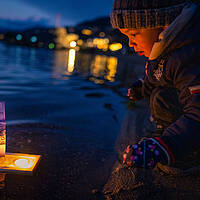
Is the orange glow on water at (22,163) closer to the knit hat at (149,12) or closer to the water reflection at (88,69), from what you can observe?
the knit hat at (149,12)

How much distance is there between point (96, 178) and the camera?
146 centimetres

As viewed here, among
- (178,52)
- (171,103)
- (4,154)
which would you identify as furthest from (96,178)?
(178,52)

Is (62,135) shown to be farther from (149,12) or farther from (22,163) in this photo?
(149,12)

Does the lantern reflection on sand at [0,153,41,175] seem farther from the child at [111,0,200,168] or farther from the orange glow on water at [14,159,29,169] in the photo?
the child at [111,0,200,168]

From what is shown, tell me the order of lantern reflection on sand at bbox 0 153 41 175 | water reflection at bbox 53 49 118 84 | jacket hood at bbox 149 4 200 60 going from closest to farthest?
jacket hood at bbox 149 4 200 60 → lantern reflection on sand at bbox 0 153 41 175 → water reflection at bbox 53 49 118 84

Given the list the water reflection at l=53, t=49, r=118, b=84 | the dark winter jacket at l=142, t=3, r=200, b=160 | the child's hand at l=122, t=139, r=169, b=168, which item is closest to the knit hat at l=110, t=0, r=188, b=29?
the dark winter jacket at l=142, t=3, r=200, b=160

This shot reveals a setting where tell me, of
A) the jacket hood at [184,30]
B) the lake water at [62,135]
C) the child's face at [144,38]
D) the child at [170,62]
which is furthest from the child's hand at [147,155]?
the child's face at [144,38]

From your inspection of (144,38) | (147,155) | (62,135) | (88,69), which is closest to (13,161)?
(62,135)

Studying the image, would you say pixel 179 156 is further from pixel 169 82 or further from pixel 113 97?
pixel 113 97

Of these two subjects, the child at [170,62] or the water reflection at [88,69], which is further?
the water reflection at [88,69]

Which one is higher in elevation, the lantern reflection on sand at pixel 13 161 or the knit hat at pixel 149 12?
the knit hat at pixel 149 12

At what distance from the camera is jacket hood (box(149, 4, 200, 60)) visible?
44.9 inches

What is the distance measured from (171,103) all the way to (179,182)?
0.61 metres

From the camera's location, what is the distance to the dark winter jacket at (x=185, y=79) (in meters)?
0.97
